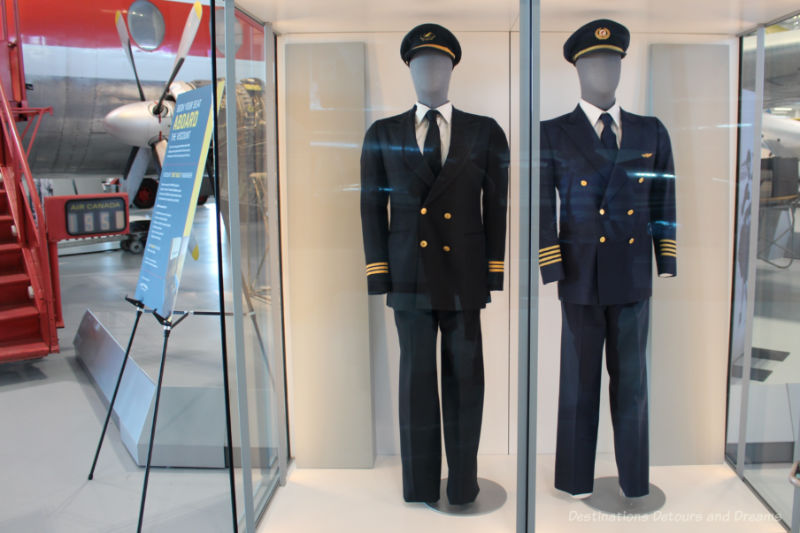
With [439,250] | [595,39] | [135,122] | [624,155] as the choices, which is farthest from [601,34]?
[135,122]

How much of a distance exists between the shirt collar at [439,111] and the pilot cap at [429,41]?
15 cm

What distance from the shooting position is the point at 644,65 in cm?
190

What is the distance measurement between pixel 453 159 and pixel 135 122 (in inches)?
246

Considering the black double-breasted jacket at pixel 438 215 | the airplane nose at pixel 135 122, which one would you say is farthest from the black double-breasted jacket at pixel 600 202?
the airplane nose at pixel 135 122

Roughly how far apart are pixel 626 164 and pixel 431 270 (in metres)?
0.71

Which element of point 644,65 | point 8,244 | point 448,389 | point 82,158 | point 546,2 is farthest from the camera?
point 82,158

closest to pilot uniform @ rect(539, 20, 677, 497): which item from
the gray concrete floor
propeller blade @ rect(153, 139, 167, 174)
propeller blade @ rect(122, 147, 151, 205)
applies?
the gray concrete floor

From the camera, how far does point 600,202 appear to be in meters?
1.87

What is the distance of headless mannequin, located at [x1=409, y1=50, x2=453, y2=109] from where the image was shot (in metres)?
1.87

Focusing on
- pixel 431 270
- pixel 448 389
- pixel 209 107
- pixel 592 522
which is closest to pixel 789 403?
pixel 592 522

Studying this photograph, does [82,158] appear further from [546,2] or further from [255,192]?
[546,2]

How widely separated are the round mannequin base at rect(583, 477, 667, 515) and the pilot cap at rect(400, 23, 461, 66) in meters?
1.56

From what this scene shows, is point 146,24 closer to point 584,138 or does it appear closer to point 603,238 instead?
point 584,138

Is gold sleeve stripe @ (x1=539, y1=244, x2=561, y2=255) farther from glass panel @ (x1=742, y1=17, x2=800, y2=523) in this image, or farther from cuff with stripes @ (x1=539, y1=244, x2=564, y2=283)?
glass panel @ (x1=742, y1=17, x2=800, y2=523)
